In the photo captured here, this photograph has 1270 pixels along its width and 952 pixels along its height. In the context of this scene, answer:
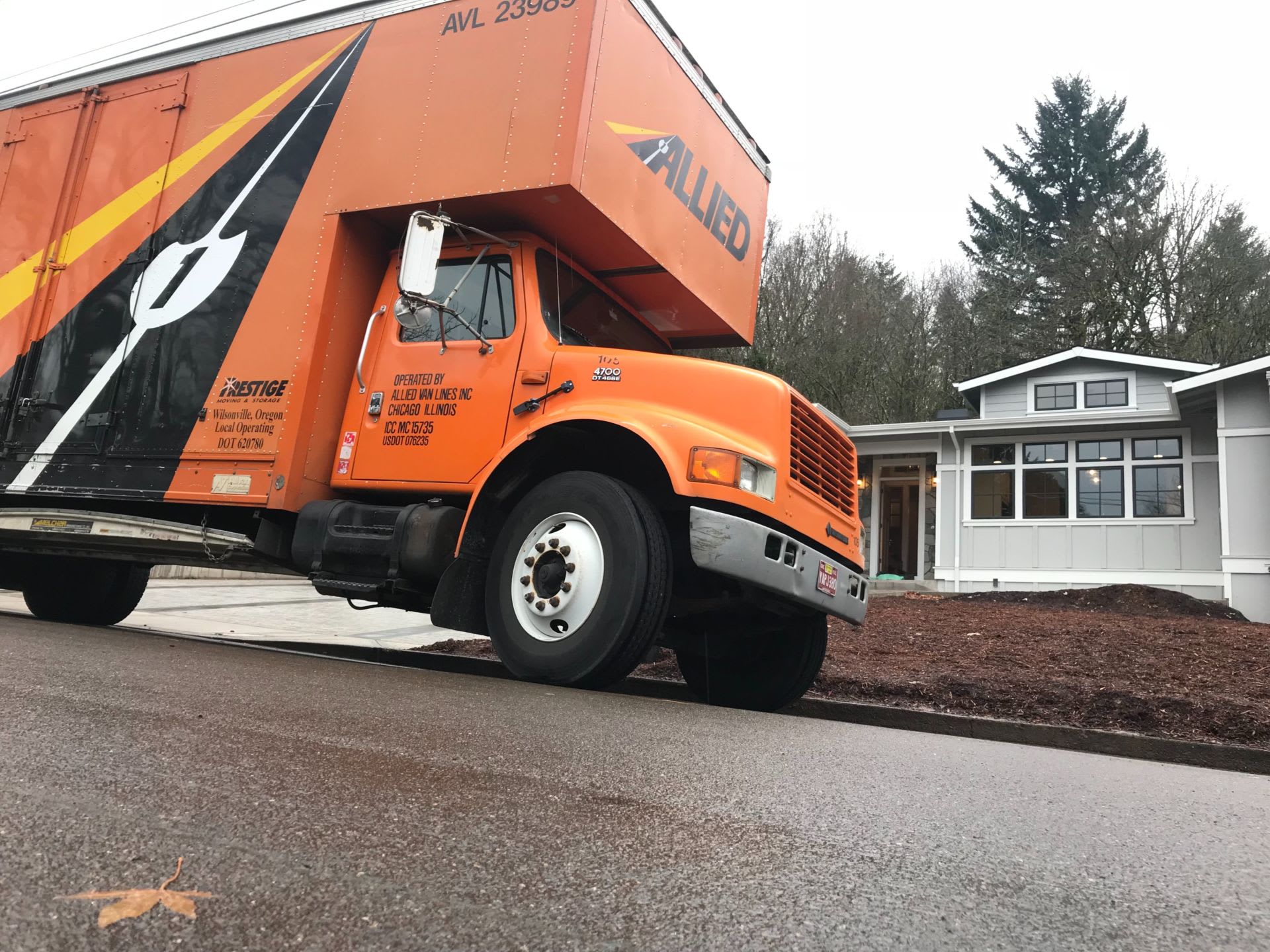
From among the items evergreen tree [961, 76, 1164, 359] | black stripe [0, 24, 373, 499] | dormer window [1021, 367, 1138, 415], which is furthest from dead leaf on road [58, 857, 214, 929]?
evergreen tree [961, 76, 1164, 359]

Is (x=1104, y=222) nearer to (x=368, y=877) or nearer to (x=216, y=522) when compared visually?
(x=216, y=522)

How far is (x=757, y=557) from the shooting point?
3936mm

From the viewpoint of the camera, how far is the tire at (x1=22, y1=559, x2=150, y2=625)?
24.9ft

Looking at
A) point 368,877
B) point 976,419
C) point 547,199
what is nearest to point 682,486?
point 547,199

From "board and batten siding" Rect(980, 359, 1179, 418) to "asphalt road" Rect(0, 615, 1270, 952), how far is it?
17293 mm

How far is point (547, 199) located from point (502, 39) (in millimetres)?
1019

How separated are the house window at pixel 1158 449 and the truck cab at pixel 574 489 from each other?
1423 cm

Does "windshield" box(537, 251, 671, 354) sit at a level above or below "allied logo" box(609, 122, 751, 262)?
below

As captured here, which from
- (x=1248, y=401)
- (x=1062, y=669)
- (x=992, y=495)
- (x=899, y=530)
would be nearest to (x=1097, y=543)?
(x=992, y=495)

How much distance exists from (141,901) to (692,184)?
5.17 m

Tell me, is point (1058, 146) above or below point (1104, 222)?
above

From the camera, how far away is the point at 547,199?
4789mm

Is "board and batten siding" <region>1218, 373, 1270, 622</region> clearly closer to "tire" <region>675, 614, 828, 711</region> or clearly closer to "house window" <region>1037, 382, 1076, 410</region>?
"house window" <region>1037, 382, 1076, 410</region>

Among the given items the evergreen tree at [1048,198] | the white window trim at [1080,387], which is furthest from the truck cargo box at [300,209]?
the evergreen tree at [1048,198]
